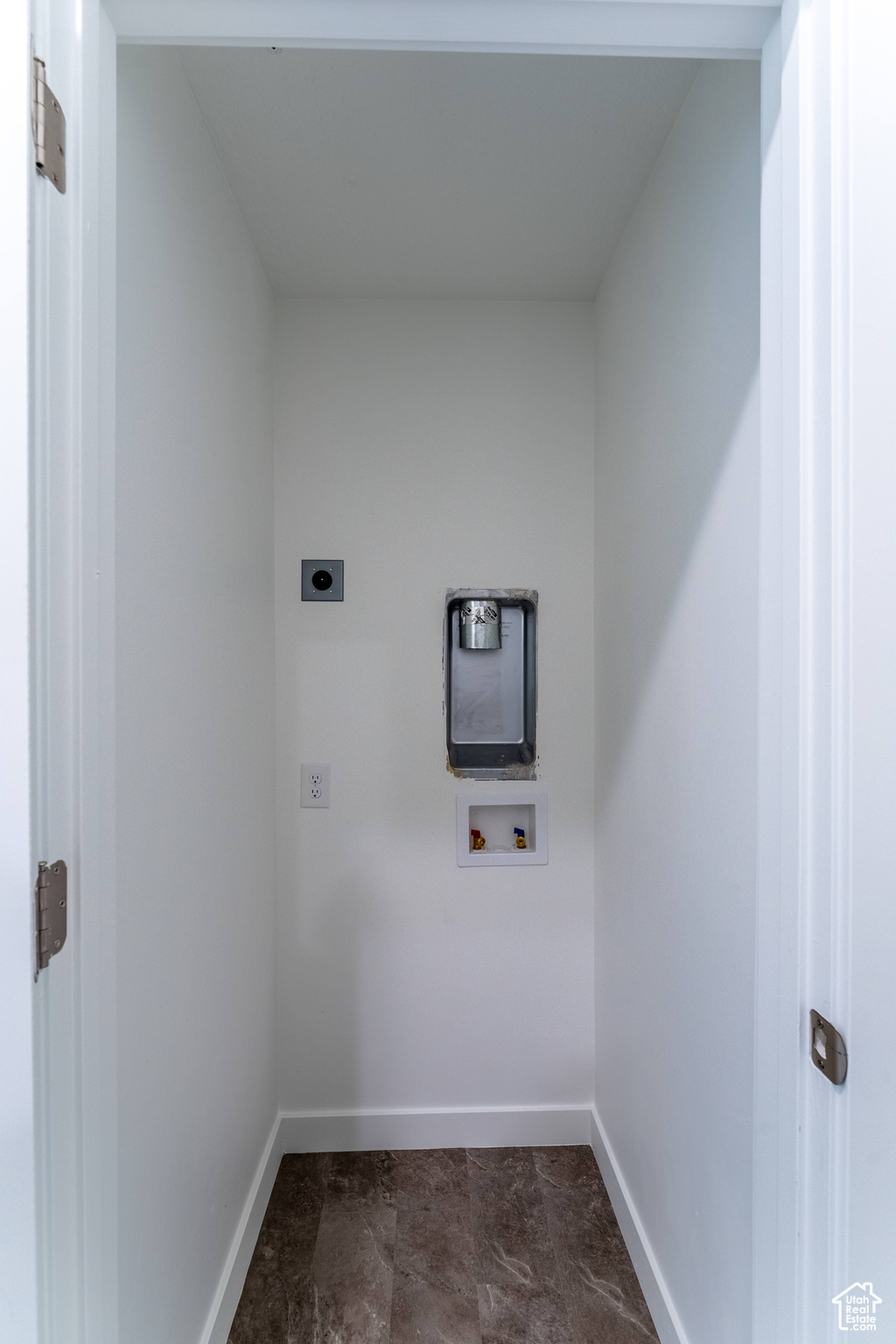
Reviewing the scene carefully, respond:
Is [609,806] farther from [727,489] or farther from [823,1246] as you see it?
[823,1246]

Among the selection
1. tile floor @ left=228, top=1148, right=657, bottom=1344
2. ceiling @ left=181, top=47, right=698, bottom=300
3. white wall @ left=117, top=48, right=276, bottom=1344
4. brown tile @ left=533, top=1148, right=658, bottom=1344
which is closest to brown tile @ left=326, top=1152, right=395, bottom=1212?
tile floor @ left=228, top=1148, right=657, bottom=1344

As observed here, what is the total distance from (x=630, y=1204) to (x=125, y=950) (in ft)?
4.40

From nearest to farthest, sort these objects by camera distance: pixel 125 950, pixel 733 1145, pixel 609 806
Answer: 1. pixel 125 950
2. pixel 733 1145
3. pixel 609 806

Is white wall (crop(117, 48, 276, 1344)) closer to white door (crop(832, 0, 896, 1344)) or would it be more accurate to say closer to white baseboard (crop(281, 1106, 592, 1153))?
white baseboard (crop(281, 1106, 592, 1153))

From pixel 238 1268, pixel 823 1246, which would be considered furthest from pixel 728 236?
pixel 238 1268

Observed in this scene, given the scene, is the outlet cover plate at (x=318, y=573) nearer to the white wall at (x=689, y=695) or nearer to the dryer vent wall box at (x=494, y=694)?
the dryer vent wall box at (x=494, y=694)

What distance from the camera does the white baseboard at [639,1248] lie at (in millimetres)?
1260

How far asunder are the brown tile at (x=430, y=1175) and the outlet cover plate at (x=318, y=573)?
1543 mm

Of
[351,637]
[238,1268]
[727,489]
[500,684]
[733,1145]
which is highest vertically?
[727,489]

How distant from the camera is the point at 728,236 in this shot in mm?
1024

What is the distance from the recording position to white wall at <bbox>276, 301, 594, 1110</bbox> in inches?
72.3

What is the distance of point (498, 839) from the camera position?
6.28ft

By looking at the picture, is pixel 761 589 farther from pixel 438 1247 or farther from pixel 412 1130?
pixel 412 1130

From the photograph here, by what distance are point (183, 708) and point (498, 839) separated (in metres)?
A: 1.07
